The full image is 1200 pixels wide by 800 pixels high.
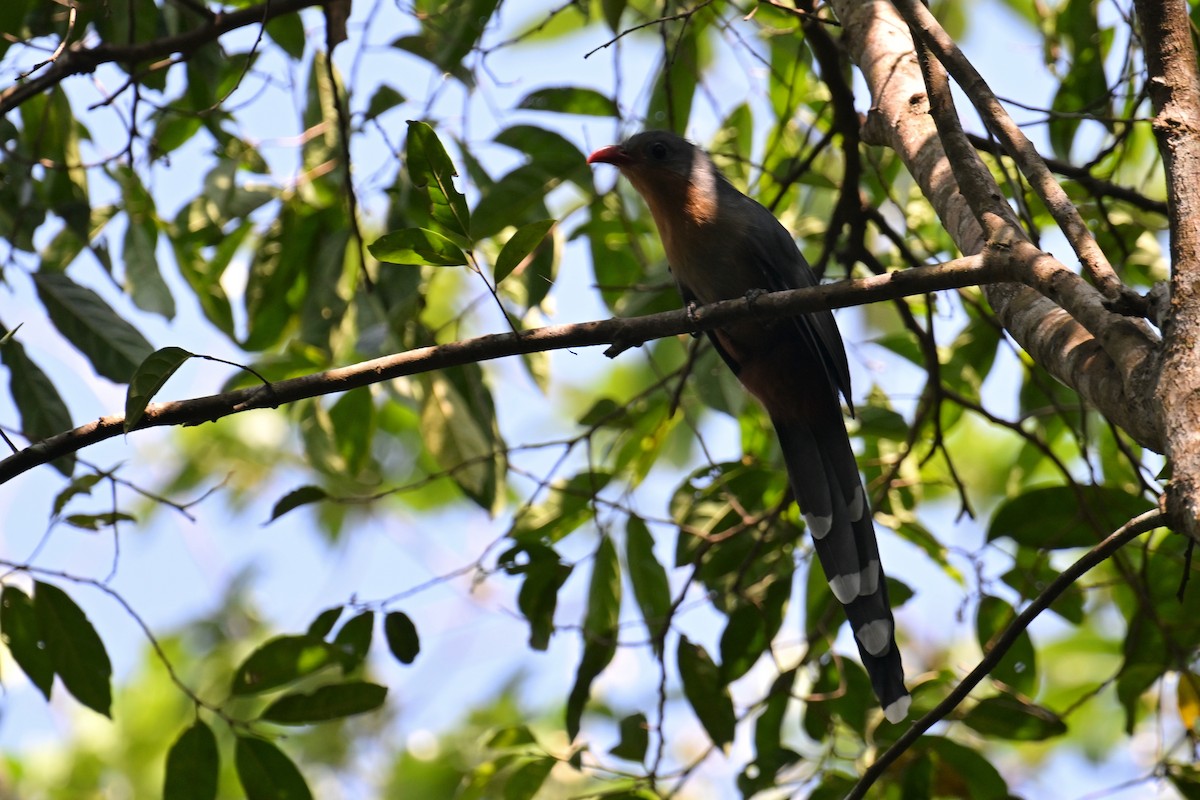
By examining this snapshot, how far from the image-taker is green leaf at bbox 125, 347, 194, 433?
6.42 ft

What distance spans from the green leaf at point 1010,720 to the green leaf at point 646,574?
916 millimetres

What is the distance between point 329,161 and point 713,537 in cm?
189

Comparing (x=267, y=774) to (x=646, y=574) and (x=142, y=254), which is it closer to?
(x=646, y=574)

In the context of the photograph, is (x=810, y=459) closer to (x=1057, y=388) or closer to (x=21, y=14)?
(x=1057, y=388)

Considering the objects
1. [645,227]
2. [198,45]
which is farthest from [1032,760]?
[198,45]

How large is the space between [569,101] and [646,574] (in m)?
1.58

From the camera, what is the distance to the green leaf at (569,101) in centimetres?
380

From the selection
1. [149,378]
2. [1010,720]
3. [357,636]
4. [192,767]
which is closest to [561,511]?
[357,636]

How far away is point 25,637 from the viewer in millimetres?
2707

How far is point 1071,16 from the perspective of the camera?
3.65 metres

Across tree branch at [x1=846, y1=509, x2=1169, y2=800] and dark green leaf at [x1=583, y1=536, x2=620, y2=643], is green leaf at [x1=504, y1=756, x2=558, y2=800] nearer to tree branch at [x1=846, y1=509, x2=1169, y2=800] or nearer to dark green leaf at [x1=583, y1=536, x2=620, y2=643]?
dark green leaf at [x1=583, y1=536, x2=620, y2=643]

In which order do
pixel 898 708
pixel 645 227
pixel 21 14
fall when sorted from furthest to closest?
pixel 645 227, pixel 21 14, pixel 898 708

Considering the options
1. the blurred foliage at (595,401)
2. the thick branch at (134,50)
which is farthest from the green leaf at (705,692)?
the thick branch at (134,50)

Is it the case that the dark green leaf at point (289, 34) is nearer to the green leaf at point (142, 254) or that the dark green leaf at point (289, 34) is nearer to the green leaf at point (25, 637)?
the green leaf at point (142, 254)
